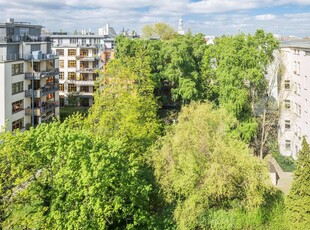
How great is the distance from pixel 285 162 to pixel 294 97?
744 cm

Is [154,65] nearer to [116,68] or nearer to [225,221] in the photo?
[116,68]

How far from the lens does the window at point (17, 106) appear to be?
138 ft

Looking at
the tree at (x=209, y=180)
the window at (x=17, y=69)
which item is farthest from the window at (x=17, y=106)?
the tree at (x=209, y=180)

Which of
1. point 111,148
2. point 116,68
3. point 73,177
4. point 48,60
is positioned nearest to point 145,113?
point 116,68

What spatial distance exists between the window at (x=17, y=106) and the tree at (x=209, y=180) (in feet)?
79.1

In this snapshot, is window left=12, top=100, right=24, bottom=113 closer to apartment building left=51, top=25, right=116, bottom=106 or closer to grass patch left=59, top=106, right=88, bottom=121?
grass patch left=59, top=106, right=88, bottom=121

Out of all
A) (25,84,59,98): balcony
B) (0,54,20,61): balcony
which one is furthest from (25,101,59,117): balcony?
(0,54,20,61): balcony

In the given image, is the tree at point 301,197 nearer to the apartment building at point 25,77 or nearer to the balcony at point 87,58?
the apartment building at point 25,77

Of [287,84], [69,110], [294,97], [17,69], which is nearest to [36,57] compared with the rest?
[17,69]

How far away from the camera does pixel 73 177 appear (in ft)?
63.9

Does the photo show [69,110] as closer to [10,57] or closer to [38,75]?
[38,75]

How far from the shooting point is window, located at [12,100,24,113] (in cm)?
4194

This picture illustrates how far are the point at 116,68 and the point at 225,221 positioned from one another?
1894 cm

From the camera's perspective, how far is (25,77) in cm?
4409
